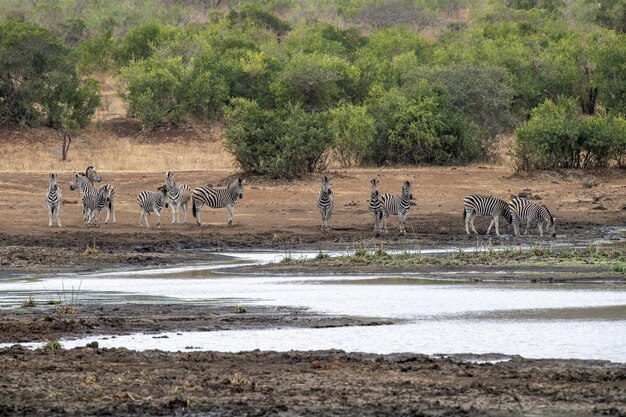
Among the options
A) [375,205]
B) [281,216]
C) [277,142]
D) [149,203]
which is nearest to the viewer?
[375,205]

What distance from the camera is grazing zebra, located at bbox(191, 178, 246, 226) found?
2923 cm

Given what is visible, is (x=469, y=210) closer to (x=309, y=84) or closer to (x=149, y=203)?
(x=149, y=203)

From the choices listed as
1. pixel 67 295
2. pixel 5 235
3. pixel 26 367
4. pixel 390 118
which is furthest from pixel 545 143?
→ pixel 26 367

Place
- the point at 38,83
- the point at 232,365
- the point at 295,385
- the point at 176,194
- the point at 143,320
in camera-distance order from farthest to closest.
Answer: the point at 38,83, the point at 176,194, the point at 143,320, the point at 232,365, the point at 295,385

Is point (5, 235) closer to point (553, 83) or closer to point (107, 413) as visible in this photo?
point (107, 413)

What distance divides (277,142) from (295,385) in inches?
1031

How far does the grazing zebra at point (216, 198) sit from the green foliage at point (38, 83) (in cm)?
1560

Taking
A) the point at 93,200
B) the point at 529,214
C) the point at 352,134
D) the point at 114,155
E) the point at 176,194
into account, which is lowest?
the point at 529,214

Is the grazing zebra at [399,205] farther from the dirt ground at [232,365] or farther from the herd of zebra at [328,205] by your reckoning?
the dirt ground at [232,365]

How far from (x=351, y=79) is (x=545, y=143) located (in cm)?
1317

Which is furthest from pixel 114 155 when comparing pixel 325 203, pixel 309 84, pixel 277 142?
pixel 325 203

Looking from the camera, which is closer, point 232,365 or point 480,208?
point 232,365

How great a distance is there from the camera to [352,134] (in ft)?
130

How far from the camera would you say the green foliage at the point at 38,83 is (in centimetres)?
4412
